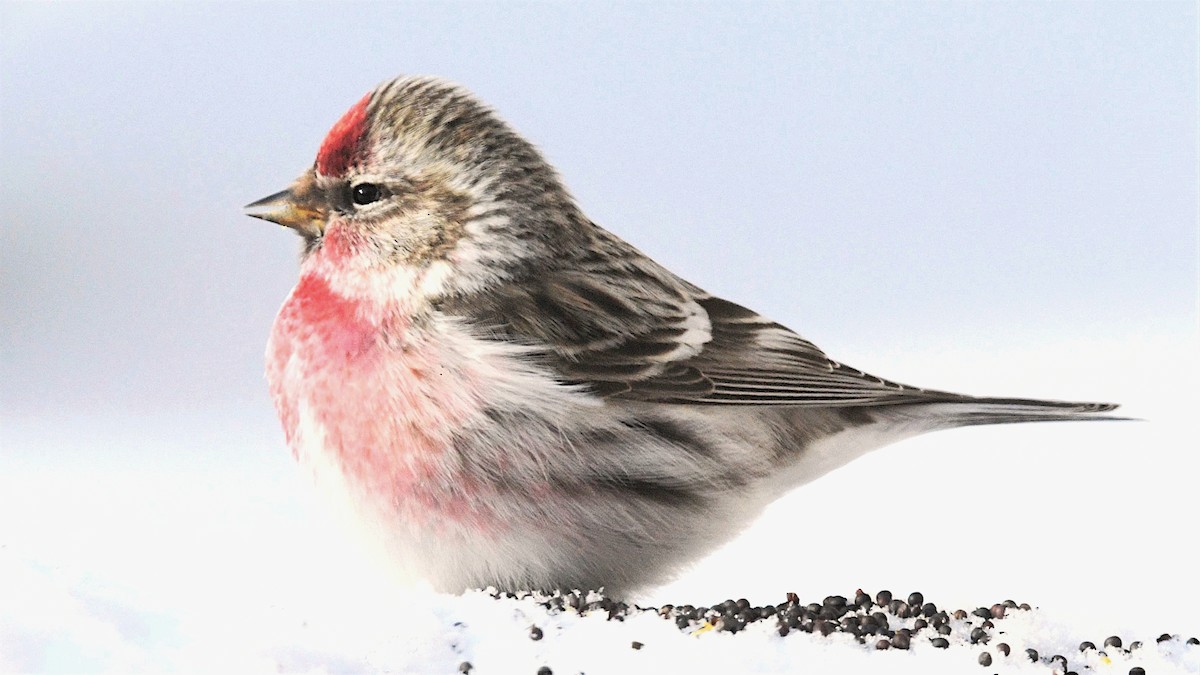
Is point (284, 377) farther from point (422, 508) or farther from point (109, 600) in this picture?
point (109, 600)

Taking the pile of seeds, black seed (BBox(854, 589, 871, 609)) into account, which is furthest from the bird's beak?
black seed (BBox(854, 589, 871, 609))

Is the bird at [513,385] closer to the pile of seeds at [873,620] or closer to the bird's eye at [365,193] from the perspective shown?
the bird's eye at [365,193]

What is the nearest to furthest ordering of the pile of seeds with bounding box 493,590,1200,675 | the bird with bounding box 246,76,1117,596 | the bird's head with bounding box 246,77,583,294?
the pile of seeds with bounding box 493,590,1200,675, the bird with bounding box 246,76,1117,596, the bird's head with bounding box 246,77,583,294

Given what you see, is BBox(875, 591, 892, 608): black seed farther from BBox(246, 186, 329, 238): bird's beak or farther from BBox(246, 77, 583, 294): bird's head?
BBox(246, 186, 329, 238): bird's beak

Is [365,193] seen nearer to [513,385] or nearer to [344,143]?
[344,143]

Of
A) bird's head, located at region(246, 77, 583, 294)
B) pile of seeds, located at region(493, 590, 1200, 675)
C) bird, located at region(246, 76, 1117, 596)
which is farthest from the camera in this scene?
bird's head, located at region(246, 77, 583, 294)

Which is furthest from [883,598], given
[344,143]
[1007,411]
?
[344,143]
